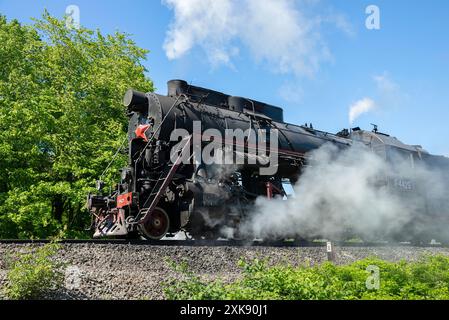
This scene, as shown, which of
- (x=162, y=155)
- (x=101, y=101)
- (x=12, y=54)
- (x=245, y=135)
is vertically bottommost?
(x=162, y=155)

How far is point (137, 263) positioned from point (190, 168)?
4182mm

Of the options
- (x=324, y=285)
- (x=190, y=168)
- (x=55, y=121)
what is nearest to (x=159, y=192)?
(x=190, y=168)

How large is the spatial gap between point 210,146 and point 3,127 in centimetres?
932

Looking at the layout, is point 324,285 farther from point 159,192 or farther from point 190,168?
point 190,168

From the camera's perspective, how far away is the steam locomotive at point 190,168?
35.1ft

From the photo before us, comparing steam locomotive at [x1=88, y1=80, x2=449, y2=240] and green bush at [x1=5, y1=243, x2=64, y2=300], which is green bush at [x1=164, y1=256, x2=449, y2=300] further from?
steam locomotive at [x1=88, y1=80, x2=449, y2=240]

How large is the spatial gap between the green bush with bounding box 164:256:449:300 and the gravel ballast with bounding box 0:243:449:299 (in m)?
0.55

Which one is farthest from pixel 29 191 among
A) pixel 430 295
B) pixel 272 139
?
pixel 430 295

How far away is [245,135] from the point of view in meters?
12.6

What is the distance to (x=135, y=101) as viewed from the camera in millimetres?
11672

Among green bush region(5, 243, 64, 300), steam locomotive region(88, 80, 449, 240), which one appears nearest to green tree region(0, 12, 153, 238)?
steam locomotive region(88, 80, 449, 240)

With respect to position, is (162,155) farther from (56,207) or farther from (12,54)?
(12,54)

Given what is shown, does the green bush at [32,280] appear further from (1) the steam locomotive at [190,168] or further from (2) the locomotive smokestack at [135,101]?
(2) the locomotive smokestack at [135,101]

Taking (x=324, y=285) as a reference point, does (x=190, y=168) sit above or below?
above
